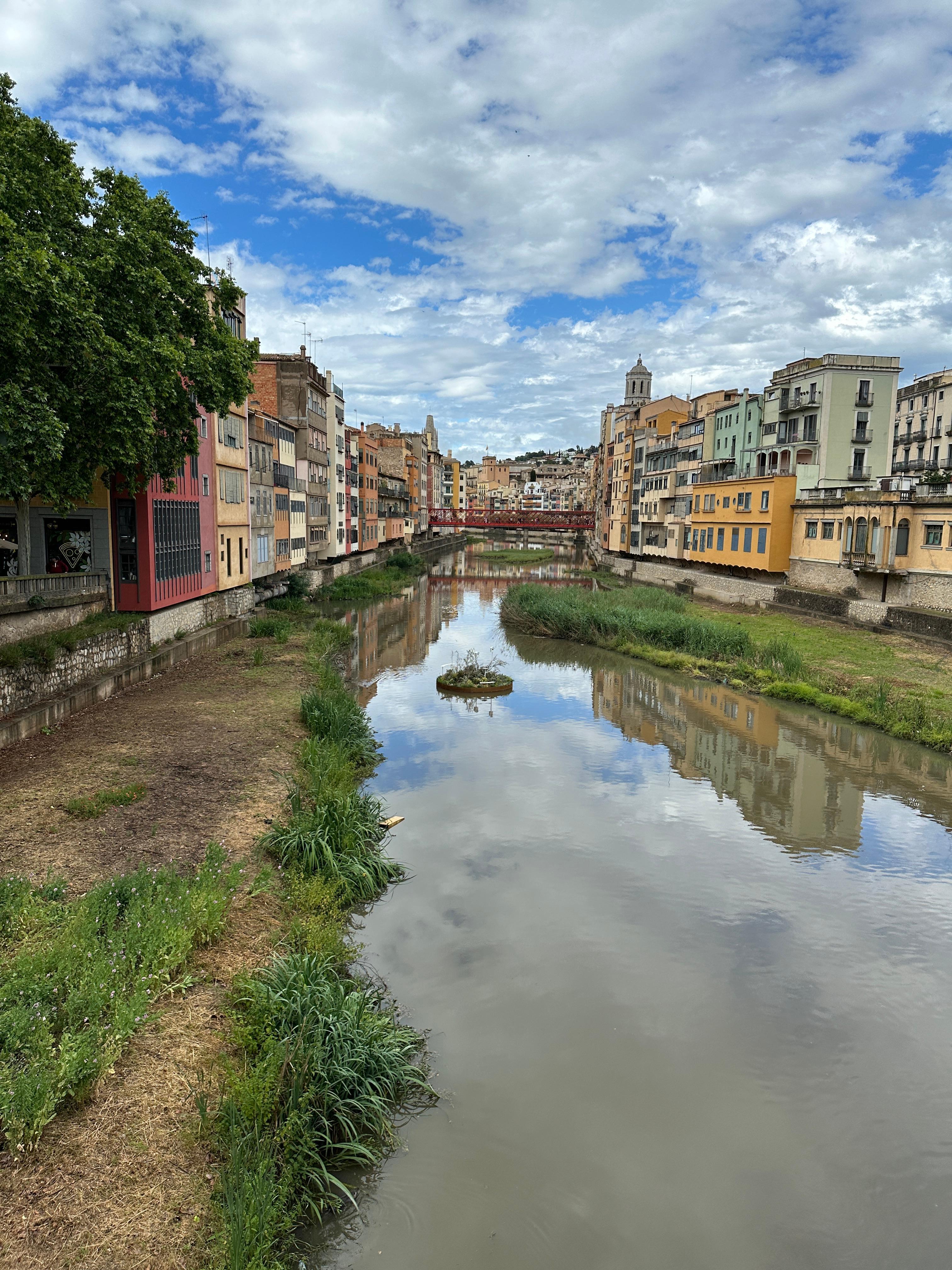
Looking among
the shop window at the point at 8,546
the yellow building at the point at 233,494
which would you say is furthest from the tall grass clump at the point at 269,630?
the shop window at the point at 8,546

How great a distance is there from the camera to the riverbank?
5262mm

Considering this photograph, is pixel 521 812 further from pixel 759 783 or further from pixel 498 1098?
pixel 498 1098

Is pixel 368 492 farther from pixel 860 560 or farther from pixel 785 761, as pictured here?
pixel 785 761

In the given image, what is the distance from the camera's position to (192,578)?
2595 cm

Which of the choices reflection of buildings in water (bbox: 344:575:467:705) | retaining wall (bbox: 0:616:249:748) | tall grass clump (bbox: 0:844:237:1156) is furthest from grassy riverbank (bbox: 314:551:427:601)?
tall grass clump (bbox: 0:844:237:1156)

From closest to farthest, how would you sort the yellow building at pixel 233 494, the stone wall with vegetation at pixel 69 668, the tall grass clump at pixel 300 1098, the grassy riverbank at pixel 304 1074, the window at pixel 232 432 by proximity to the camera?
the tall grass clump at pixel 300 1098
the grassy riverbank at pixel 304 1074
the stone wall with vegetation at pixel 69 668
the yellow building at pixel 233 494
the window at pixel 232 432

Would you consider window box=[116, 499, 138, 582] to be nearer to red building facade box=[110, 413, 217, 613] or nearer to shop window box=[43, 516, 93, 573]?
red building facade box=[110, 413, 217, 613]

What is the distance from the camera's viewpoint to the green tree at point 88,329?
13117 millimetres

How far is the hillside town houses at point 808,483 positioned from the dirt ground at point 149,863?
84.3 ft

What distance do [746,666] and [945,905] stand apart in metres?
15.7

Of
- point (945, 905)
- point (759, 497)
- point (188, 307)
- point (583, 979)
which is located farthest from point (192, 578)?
point (759, 497)

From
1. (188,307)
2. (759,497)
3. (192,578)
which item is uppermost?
(188,307)

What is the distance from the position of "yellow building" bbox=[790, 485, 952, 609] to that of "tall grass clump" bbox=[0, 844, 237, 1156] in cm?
3045

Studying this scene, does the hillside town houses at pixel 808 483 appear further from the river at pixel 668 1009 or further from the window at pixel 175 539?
the window at pixel 175 539
